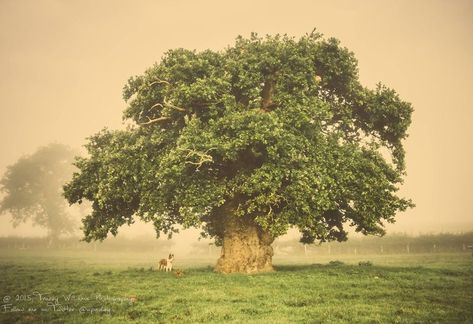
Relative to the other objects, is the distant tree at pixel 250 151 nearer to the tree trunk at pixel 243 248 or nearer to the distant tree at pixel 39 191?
the tree trunk at pixel 243 248

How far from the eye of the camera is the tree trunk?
31.9 meters

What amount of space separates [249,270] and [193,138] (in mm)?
12004

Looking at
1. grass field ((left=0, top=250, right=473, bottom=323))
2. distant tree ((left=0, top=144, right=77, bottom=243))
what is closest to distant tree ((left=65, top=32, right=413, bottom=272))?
grass field ((left=0, top=250, right=473, bottom=323))

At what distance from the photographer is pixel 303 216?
2894cm

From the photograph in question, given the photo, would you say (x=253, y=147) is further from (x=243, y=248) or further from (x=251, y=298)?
(x=251, y=298)

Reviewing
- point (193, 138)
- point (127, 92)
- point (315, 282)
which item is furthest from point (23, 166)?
point (315, 282)

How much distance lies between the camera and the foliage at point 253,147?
93.1 ft

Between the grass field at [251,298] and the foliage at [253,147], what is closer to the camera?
the grass field at [251,298]

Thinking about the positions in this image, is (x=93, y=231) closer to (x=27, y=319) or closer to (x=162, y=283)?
(x=162, y=283)

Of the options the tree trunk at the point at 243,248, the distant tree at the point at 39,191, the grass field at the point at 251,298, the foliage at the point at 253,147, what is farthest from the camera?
the distant tree at the point at 39,191

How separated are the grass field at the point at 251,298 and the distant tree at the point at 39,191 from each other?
3698 inches

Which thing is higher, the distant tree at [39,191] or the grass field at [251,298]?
the distant tree at [39,191]

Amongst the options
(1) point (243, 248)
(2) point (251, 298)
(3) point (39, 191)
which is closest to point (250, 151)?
(1) point (243, 248)

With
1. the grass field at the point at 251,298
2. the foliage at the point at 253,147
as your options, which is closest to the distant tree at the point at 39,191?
the foliage at the point at 253,147
